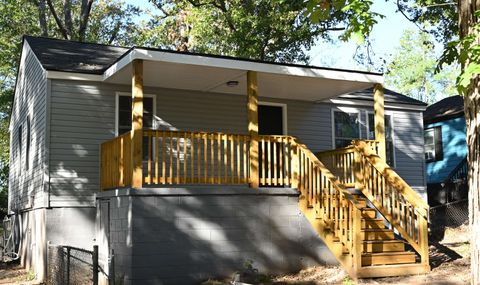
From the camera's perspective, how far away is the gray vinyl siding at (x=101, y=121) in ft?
39.9

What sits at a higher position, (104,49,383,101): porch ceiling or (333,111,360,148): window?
(104,49,383,101): porch ceiling

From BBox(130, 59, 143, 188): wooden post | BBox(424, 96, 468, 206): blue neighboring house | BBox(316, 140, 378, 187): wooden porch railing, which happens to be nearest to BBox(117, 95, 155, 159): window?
BBox(130, 59, 143, 188): wooden post

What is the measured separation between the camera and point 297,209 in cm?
1109

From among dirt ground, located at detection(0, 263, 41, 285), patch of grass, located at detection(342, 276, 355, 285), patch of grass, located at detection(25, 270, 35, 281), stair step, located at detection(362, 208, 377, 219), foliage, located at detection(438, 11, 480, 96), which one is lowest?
dirt ground, located at detection(0, 263, 41, 285)

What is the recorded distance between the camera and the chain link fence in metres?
7.86

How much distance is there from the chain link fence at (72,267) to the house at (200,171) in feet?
2.56

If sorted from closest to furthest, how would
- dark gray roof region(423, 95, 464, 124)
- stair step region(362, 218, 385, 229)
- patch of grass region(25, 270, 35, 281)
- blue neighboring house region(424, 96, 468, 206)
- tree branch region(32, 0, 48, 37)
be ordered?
stair step region(362, 218, 385, 229) < patch of grass region(25, 270, 35, 281) < blue neighboring house region(424, 96, 468, 206) < dark gray roof region(423, 95, 464, 124) < tree branch region(32, 0, 48, 37)

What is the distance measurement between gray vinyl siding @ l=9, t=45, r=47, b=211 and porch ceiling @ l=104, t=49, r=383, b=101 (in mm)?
2006

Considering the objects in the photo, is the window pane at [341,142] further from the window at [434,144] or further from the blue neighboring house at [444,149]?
the window at [434,144]

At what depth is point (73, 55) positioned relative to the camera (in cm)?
1409

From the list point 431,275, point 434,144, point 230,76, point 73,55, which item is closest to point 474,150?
point 431,275

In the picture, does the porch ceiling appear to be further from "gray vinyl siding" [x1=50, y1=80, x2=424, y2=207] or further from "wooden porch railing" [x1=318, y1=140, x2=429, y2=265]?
"wooden porch railing" [x1=318, y1=140, x2=429, y2=265]

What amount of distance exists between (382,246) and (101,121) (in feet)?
21.4

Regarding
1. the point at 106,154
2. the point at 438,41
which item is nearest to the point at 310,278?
the point at 106,154
